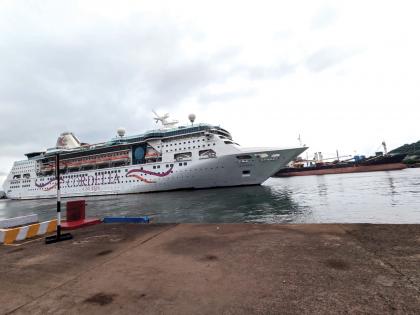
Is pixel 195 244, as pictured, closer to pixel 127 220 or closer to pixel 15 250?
pixel 15 250

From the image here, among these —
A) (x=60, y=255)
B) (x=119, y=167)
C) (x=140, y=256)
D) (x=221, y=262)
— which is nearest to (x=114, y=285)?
(x=140, y=256)

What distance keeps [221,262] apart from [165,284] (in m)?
1.13

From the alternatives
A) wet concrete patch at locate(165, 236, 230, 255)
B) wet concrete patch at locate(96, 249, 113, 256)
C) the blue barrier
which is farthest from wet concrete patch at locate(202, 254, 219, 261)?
the blue barrier

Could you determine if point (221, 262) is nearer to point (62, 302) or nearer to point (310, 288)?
point (310, 288)

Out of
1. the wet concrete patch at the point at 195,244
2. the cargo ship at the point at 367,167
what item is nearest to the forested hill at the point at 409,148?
the cargo ship at the point at 367,167

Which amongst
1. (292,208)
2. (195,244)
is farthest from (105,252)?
(292,208)

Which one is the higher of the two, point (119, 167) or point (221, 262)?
point (119, 167)

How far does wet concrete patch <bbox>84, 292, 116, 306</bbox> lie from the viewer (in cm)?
301

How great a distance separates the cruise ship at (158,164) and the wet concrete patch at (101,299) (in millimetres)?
33853

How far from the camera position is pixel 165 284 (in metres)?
3.41

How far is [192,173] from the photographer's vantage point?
38812mm

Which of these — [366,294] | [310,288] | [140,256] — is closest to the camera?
[366,294]

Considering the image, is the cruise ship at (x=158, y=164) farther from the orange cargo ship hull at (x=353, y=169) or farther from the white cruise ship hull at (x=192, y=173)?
the orange cargo ship hull at (x=353, y=169)

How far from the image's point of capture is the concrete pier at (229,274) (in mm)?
2718
